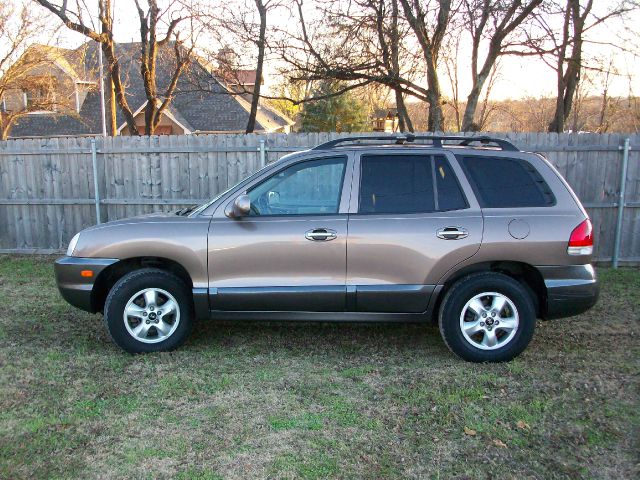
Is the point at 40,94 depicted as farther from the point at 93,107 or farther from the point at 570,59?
the point at 570,59

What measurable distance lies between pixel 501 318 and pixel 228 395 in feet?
7.48

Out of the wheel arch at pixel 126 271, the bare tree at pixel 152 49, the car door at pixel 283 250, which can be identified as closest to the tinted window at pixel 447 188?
the car door at pixel 283 250

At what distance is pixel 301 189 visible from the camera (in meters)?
4.73

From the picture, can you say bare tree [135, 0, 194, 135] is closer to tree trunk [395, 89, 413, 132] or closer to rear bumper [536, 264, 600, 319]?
tree trunk [395, 89, 413, 132]

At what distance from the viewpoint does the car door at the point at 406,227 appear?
446 centimetres

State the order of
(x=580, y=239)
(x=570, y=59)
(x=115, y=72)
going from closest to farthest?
(x=580, y=239) < (x=570, y=59) < (x=115, y=72)

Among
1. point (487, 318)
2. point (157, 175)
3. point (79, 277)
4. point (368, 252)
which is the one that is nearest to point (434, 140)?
point (368, 252)

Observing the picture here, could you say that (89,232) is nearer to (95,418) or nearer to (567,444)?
(95,418)

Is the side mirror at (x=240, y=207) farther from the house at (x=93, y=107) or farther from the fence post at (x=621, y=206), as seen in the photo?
the house at (x=93, y=107)

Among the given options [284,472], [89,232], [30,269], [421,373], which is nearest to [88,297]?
[89,232]

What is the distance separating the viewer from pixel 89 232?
480cm

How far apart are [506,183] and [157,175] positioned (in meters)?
6.26

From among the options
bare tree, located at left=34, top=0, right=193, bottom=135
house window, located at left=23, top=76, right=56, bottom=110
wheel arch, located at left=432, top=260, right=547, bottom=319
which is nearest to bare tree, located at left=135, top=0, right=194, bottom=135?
bare tree, located at left=34, top=0, right=193, bottom=135

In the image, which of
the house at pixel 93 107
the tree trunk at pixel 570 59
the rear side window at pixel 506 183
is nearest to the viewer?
the rear side window at pixel 506 183
